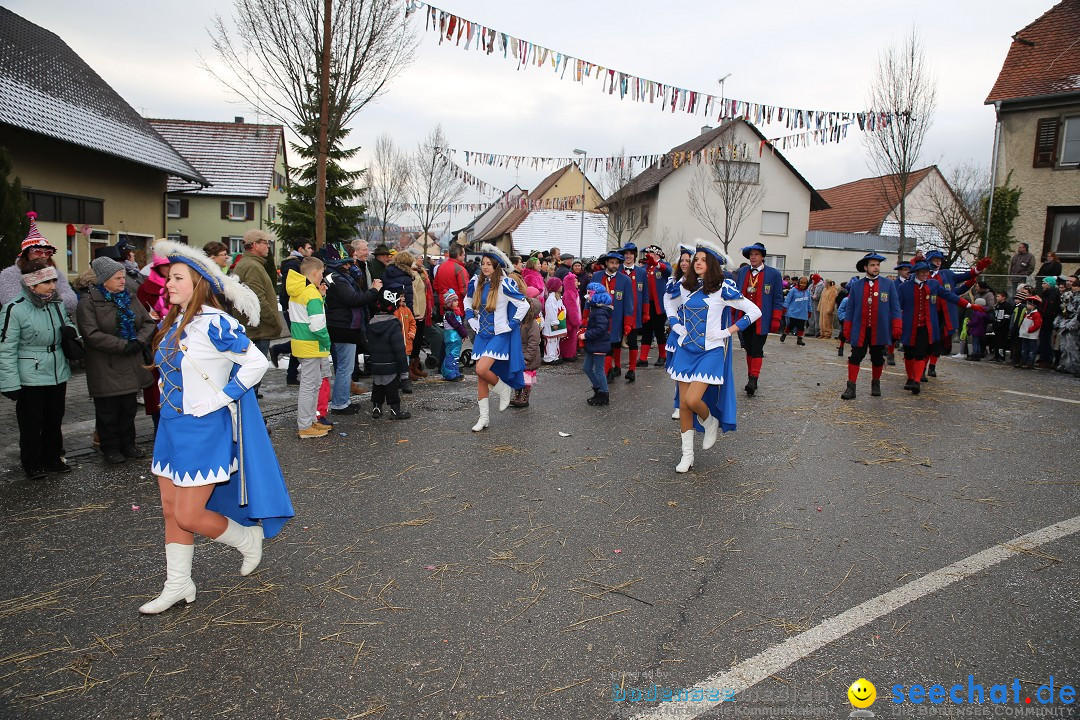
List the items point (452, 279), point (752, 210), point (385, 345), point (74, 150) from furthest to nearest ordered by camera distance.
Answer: point (752, 210), point (74, 150), point (452, 279), point (385, 345)

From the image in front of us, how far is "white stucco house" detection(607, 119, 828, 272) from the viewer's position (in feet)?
117

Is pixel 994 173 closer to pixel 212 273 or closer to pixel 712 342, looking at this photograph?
pixel 712 342

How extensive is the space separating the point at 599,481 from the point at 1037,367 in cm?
1228

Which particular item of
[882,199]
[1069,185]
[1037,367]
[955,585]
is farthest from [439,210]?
[955,585]

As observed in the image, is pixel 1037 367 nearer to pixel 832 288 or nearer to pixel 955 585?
pixel 832 288

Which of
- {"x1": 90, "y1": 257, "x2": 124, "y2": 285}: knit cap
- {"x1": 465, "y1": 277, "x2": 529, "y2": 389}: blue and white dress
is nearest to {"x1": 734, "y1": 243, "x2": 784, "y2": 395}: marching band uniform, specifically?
{"x1": 465, "y1": 277, "x2": 529, "y2": 389}: blue and white dress

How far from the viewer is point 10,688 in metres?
2.92

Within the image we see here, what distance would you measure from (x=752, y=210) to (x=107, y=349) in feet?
111

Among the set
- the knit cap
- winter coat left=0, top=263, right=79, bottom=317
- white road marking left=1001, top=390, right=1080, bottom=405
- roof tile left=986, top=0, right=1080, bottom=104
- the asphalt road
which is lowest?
the asphalt road

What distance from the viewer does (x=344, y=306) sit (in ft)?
25.8

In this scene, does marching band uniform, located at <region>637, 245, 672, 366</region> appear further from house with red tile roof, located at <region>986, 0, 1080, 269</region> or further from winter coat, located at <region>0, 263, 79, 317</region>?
house with red tile roof, located at <region>986, 0, 1080, 269</region>

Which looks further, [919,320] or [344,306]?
[919,320]

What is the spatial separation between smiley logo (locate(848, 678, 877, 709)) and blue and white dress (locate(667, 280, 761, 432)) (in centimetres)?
342

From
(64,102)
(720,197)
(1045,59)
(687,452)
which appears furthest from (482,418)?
(720,197)
